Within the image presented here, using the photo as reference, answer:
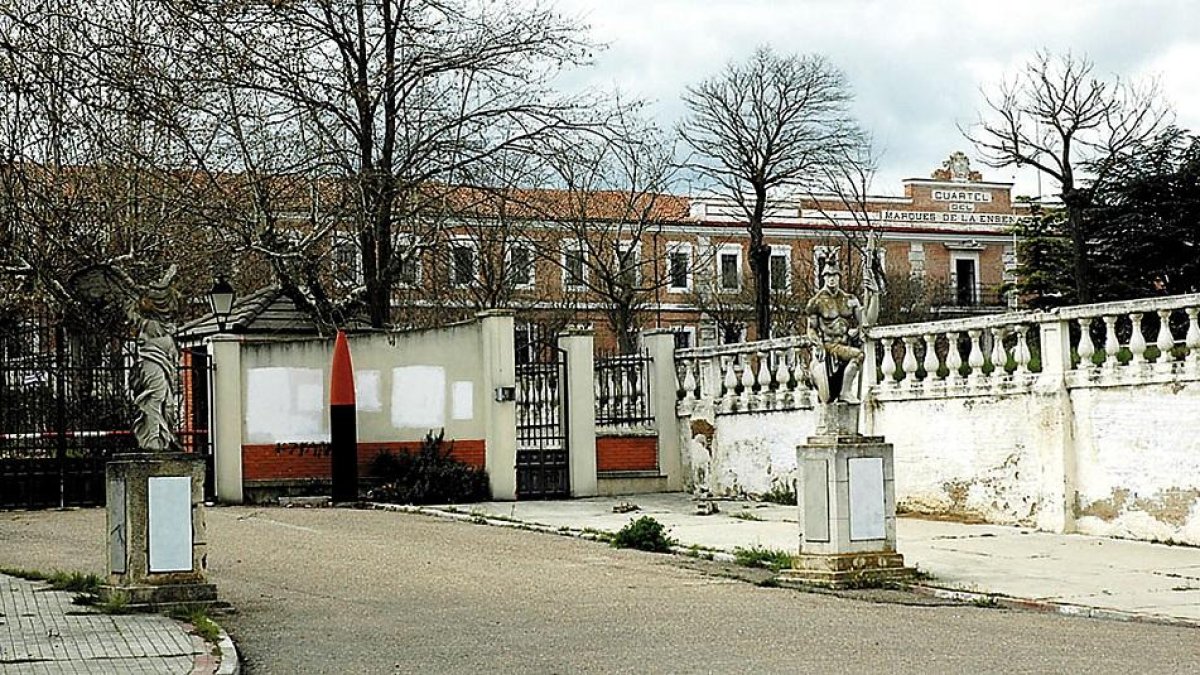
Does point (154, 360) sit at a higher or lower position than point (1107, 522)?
higher

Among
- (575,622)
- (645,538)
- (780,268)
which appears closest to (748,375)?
(645,538)

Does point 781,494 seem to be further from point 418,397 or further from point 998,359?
point 418,397

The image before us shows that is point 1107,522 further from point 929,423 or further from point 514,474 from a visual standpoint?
point 514,474

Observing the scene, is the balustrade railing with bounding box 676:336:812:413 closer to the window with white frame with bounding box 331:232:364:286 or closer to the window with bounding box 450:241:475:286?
the window with bounding box 450:241:475:286

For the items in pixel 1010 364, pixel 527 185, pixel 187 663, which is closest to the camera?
pixel 187 663

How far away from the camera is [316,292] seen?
3009 cm

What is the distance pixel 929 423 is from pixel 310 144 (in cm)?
1225

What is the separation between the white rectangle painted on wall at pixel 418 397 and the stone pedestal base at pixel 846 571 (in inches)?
465

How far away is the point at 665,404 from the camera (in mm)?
28516

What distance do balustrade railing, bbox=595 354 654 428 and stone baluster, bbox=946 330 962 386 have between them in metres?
7.42

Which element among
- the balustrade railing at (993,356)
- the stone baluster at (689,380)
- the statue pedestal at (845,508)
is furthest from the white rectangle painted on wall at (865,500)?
the stone baluster at (689,380)

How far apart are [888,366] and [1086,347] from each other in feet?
12.4

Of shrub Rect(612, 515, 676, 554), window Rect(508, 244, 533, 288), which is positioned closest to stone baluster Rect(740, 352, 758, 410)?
shrub Rect(612, 515, 676, 554)

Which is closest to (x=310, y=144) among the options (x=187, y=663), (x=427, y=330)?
(x=427, y=330)
